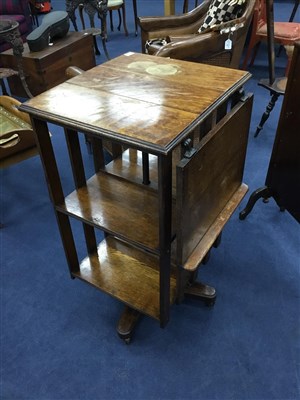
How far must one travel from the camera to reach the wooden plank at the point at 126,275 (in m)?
1.25

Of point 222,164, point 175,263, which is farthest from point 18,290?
point 222,164

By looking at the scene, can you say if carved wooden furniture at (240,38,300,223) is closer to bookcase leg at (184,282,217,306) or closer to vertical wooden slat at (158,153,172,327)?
bookcase leg at (184,282,217,306)

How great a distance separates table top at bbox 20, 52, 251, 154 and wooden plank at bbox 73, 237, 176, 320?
26.3 inches

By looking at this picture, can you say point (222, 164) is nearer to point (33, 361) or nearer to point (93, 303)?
point (93, 303)

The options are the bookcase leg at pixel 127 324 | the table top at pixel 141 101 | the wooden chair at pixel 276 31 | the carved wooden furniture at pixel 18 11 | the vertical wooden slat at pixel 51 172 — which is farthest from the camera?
the carved wooden furniture at pixel 18 11

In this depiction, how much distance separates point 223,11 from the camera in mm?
2514

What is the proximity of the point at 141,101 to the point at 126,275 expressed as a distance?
722mm

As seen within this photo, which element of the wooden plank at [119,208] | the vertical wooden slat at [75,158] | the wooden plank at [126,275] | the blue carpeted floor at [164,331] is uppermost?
the vertical wooden slat at [75,158]

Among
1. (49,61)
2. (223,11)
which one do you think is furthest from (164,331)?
(49,61)

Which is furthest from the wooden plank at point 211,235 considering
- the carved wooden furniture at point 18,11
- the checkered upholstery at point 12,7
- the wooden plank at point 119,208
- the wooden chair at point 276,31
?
the checkered upholstery at point 12,7

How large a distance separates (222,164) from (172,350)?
78 cm

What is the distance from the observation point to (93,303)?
151cm

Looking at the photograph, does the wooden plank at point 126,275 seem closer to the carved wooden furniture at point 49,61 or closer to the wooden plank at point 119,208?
the wooden plank at point 119,208

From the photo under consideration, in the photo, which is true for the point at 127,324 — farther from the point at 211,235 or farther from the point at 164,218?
the point at 164,218
